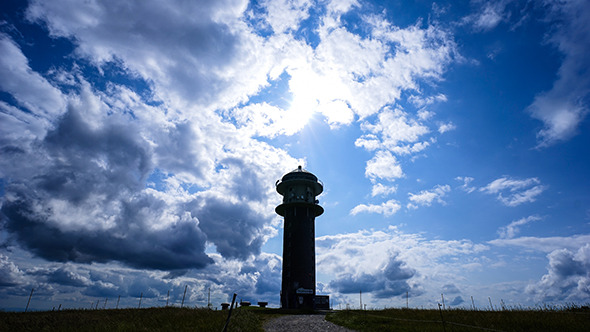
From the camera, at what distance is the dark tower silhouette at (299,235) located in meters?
39.2

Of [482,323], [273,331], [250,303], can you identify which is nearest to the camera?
[482,323]

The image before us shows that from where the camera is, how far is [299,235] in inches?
1655

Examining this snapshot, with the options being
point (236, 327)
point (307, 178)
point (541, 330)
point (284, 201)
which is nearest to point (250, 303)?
point (284, 201)

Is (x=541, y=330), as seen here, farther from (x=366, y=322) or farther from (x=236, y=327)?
(x=236, y=327)

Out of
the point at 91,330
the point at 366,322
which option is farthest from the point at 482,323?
the point at 91,330

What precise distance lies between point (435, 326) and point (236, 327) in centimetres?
1077

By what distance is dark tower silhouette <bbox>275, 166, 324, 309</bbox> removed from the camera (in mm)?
39250

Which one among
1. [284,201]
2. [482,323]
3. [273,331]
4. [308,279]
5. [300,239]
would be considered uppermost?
[284,201]

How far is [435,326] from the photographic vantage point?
15578mm

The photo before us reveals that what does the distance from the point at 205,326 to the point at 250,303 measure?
87.3 feet

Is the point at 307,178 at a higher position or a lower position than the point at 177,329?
higher

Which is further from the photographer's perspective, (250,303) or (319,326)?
(250,303)

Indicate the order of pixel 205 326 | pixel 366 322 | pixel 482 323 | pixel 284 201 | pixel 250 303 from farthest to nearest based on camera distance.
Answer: pixel 284 201
pixel 250 303
pixel 366 322
pixel 482 323
pixel 205 326

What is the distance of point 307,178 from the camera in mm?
46469
